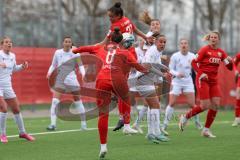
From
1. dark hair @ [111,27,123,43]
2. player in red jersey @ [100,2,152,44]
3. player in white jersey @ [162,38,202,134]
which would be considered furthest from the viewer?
player in white jersey @ [162,38,202,134]

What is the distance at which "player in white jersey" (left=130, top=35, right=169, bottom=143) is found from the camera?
1421 cm

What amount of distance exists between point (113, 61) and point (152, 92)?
3139mm

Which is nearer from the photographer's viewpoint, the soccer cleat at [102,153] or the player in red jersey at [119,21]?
the soccer cleat at [102,153]

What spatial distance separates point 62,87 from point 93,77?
871cm

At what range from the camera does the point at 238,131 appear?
54.9 feet

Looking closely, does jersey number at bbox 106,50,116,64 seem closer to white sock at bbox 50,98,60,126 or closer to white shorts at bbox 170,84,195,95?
white shorts at bbox 170,84,195,95

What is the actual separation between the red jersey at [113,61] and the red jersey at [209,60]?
3.42 m

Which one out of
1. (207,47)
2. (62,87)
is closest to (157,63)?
(207,47)

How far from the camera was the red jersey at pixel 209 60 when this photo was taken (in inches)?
595

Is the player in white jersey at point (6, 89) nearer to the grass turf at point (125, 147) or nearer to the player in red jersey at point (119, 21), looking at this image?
the grass turf at point (125, 147)

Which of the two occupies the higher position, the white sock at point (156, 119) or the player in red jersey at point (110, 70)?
the player in red jersey at point (110, 70)

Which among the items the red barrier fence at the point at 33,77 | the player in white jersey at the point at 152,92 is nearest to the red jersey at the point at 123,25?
the player in white jersey at the point at 152,92

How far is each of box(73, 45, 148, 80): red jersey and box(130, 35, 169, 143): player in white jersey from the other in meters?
2.17

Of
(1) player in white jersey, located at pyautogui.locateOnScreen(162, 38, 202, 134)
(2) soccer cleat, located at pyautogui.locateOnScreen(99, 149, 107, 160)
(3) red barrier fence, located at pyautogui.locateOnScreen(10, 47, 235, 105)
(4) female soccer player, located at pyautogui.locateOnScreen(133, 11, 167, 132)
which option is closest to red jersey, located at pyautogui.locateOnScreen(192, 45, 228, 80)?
(4) female soccer player, located at pyautogui.locateOnScreen(133, 11, 167, 132)
